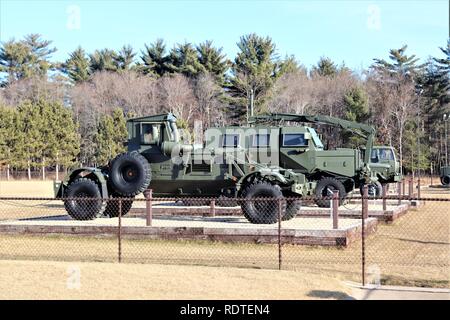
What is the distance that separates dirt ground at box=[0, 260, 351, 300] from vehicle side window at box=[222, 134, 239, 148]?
905 centimetres

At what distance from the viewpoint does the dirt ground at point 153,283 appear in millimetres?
9391

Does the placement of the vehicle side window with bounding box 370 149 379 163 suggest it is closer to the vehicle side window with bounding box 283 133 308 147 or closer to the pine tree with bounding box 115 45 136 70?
the vehicle side window with bounding box 283 133 308 147

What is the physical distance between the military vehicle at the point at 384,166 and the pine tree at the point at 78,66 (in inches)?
2261

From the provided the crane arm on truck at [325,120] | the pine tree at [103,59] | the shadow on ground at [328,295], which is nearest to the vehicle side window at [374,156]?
the crane arm on truck at [325,120]

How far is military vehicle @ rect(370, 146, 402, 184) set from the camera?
29500 millimetres

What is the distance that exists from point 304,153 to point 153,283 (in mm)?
12274

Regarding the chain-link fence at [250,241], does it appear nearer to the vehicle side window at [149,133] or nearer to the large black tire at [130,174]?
the large black tire at [130,174]

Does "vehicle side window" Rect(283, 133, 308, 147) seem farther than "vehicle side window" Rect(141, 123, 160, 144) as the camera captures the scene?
Yes

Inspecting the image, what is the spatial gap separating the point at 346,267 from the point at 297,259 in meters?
1.32

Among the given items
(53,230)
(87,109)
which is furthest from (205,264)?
(87,109)

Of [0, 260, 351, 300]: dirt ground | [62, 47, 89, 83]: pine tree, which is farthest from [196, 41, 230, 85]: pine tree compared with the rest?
[0, 260, 351, 300]: dirt ground

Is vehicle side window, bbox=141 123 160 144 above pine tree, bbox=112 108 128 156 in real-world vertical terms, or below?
below

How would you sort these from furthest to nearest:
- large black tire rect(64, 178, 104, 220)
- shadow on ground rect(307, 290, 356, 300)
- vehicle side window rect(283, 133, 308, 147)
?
1. vehicle side window rect(283, 133, 308, 147)
2. large black tire rect(64, 178, 104, 220)
3. shadow on ground rect(307, 290, 356, 300)
